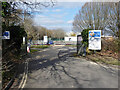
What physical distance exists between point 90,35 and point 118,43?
10.0ft

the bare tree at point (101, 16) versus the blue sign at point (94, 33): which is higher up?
the bare tree at point (101, 16)

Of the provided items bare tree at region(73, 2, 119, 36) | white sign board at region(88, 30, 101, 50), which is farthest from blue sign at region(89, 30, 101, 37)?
bare tree at region(73, 2, 119, 36)

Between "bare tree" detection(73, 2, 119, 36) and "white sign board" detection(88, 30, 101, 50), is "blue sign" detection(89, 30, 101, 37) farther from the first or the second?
"bare tree" detection(73, 2, 119, 36)

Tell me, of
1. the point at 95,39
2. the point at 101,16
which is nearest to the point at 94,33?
the point at 95,39

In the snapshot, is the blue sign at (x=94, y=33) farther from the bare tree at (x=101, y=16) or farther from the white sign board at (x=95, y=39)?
the bare tree at (x=101, y=16)

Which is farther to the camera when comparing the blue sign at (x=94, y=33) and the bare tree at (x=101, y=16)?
the bare tree at (x=101, y=16)

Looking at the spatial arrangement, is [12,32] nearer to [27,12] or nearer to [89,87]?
[27,12]

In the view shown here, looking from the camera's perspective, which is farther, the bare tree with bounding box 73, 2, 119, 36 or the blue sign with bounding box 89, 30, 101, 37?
the bare tree with bounding box 73, 2, 119, 36

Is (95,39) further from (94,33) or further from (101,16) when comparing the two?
(101,16)

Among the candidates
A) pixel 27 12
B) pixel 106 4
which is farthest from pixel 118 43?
pixel 27 12

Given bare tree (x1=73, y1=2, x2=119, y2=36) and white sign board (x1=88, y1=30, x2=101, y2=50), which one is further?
bare tree (x1=73, y1=2, x2=119, y2=36)

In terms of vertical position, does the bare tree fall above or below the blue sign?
above

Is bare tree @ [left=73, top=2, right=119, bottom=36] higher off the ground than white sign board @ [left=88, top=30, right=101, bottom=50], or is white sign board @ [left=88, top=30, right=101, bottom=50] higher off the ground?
bare tree @ [left=73, top=2, right=119, bottom=36]

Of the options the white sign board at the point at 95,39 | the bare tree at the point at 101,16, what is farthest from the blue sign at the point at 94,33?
the bare tree at the point at 101,16
